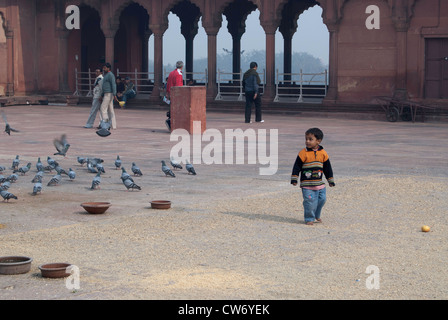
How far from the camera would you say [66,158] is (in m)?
13.5

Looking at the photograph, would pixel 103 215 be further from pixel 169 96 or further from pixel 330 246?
→ pixel 169 96

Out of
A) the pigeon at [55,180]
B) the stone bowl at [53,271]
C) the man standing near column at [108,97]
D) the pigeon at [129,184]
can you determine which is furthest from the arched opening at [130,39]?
the stone bowl at [53,271]

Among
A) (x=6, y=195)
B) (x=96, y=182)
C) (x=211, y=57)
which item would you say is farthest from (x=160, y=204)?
(x=211, y=57)

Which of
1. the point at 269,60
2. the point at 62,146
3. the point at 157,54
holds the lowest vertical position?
the point at 62,146

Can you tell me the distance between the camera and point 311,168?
27.6 ft

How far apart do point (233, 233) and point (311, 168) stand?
4.43 ft

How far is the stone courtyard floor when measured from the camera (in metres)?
5.68

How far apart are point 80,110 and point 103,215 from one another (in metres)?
20.4

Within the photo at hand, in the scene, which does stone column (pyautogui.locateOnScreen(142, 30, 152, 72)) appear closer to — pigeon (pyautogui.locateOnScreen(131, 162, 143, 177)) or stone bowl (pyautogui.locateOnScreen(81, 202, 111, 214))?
pigeon (pyautogui.locateOnScreen(131, 162, 143, 177))

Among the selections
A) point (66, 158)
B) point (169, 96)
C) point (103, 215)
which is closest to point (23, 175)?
point (66, 158)

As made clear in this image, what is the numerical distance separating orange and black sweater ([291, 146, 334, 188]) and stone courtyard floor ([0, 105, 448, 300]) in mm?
422

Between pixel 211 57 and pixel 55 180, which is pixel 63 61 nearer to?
pixel 211 57

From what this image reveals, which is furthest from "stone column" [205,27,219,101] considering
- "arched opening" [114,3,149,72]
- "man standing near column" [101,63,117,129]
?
"man standing near column" [101,63,117,129]

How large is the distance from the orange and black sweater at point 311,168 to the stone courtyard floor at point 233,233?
1.39ft
